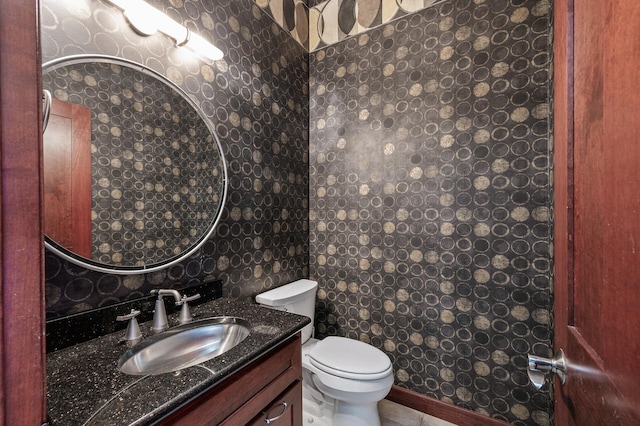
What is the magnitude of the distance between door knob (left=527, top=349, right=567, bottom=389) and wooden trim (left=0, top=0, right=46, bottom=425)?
909 millimetres

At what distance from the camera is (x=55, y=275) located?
89cm

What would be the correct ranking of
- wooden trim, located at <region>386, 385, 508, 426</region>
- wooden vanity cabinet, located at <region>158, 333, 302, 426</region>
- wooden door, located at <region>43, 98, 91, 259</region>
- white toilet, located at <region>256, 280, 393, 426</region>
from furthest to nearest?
wooden trim, located at <region>386, 385, 508, 426</region> < white toilet, located at <region>256, 280, 393, 426</region> < wooden door, located at <region>43, 98, 91, 259</region> < wooden vanity cabinet, located at <region>158, 333, 302, 426</region>

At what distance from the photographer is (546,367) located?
64 centimetres

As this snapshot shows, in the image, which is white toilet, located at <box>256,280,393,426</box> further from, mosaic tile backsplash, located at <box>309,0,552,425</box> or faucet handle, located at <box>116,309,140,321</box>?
faucet handle, located at <box>116,309,140,321</box>

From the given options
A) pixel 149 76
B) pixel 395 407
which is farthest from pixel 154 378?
pixel 395 407

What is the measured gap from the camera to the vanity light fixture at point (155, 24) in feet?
3.49

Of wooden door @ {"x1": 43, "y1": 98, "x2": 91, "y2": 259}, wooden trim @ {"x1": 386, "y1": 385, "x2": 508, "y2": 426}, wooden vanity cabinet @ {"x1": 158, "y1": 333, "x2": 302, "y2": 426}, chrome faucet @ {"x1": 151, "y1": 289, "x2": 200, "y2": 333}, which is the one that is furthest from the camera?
wooden trim @ {"x1": 386, "y1": 385, "x2": 508, "y2": 426}

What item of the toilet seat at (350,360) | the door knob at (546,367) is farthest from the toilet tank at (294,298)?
the door knob at (546,367)

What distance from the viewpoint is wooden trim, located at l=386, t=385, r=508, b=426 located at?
1540 millimetres

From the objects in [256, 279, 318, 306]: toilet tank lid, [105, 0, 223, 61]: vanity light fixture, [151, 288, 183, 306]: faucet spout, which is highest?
[105, 0, 223, 61]: vanity light fixture

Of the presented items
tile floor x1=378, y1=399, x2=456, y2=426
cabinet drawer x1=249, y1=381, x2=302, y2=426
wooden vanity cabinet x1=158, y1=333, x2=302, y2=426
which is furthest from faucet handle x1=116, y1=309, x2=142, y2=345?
tile floor x1=378, y1=399, x2=456, y2=426

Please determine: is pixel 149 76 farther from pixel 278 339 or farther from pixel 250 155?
pixel 278 339

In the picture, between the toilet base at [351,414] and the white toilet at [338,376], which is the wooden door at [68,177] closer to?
the white toilet at [338,376]

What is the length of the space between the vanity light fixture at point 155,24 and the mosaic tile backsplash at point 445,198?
3.23 ft
